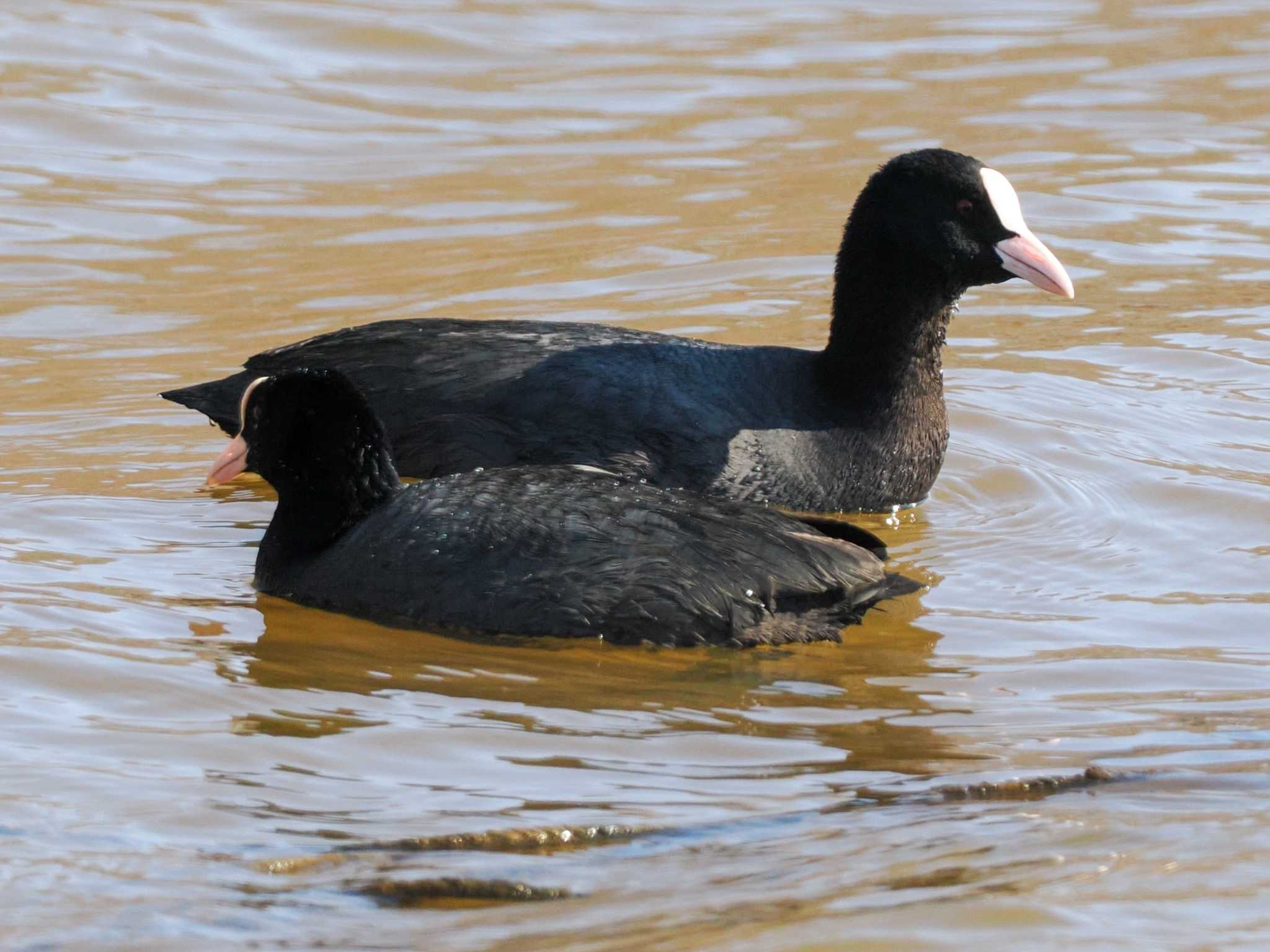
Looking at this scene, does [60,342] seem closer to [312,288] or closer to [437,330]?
[312,288]

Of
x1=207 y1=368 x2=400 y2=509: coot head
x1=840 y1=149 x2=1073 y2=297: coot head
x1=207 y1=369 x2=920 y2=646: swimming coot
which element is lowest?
x1=207 y1=369 x2=920 y2=646: swimming coot

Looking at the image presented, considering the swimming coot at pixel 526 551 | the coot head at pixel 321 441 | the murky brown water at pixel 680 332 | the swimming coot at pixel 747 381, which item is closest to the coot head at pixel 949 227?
the swimming coot at pixel 747 381

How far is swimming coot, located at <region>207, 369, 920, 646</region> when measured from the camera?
531 centimetres

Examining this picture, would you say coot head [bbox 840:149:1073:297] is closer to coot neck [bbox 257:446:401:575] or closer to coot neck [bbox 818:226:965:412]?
coot neck [bbox 818:226:965:412]

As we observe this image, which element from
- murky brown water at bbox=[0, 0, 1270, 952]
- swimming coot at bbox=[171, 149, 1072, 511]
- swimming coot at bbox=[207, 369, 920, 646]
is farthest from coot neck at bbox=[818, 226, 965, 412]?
swimming coot at bbox=[207, 369, 920, 646]

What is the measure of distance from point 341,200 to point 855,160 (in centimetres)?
287

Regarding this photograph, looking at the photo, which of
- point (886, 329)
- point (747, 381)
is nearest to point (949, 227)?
point (886, 329)

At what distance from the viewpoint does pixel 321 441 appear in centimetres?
578

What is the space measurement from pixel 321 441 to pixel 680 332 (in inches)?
127

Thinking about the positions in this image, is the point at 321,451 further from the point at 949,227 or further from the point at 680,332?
the point at 680,332

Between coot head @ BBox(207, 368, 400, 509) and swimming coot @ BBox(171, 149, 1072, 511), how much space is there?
0.73 m

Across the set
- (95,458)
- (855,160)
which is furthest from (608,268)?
(95,458)

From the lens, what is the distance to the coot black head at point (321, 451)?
5.76 metres

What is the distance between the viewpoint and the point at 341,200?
35.4 feet
